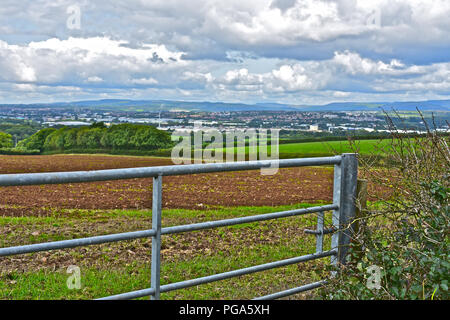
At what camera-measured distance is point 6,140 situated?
6562cm

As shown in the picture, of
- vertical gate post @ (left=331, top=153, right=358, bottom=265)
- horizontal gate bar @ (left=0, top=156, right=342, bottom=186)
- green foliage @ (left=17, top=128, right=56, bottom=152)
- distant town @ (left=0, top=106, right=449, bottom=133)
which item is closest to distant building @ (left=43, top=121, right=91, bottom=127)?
distant town @ (left=0, top=106, right=449, bottom=133)

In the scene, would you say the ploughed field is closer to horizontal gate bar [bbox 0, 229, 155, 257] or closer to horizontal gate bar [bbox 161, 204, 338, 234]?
horizontal gate bar [bbox 161, 204, 338, 234]

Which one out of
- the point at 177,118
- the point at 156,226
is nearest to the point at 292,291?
the point at 156,226

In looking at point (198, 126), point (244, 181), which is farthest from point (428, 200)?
point (198, 126)

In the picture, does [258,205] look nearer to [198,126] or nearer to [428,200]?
[428,200]

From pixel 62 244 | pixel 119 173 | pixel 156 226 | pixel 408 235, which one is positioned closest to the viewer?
pixel 62 244

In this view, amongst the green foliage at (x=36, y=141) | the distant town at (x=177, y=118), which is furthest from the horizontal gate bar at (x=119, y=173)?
the green foliage at (x=36, y=141)

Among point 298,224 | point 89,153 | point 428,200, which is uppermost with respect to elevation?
point 428,200

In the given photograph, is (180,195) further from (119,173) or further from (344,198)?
(119,173)

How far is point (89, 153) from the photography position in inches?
1994

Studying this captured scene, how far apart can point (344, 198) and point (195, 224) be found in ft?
4.67

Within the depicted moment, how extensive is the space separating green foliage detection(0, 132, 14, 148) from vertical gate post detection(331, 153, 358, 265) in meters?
68.4
